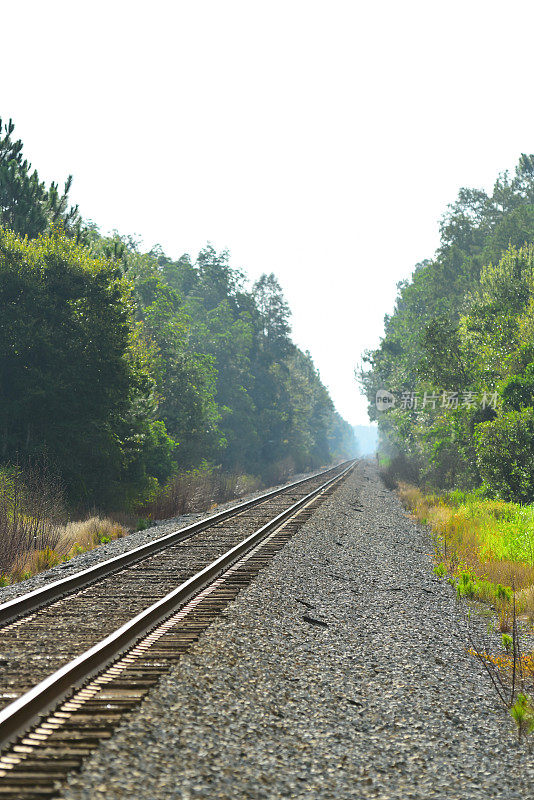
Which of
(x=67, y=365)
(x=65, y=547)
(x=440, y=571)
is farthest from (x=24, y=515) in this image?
(x=440, y=571)

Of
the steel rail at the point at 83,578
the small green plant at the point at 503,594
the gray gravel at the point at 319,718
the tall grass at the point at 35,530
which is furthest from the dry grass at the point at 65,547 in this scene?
the small green plant at the point at 503,594

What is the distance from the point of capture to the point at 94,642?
6.58 m

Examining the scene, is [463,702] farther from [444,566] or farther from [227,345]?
[227,345]

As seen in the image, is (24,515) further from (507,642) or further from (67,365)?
(507,642)

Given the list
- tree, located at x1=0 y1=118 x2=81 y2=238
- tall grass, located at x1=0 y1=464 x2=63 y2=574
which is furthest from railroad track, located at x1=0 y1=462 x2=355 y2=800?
tree, located at x1=0 y1=118 x2=81 y2=238

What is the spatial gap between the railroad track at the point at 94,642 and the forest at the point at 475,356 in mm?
12365

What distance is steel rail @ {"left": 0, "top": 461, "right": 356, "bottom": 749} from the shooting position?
177 inches

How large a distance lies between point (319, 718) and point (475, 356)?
87.3 feet

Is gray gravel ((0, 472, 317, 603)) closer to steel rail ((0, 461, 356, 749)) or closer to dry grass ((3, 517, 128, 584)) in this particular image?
dry grass ((3, 517, 128, 584))

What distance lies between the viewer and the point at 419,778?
165 inches

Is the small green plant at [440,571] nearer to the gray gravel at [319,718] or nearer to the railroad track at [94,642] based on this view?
the gray gravel at [319,718]

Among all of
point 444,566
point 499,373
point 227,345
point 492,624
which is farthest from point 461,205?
point 492,624

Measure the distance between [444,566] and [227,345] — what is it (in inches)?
1799

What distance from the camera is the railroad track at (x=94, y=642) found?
4.22m
